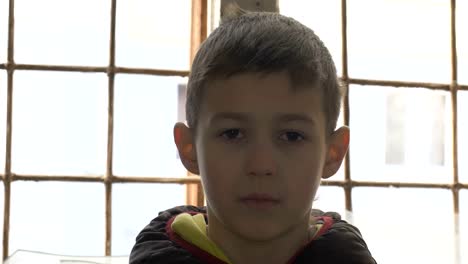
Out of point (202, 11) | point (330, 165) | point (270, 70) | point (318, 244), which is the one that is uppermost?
point (202, 11)

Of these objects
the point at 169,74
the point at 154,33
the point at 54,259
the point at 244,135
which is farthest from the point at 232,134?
the point at 154,33

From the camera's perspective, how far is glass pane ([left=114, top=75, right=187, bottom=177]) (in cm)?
165

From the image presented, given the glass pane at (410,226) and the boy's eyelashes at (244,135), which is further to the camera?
the glass pane at (410,226)

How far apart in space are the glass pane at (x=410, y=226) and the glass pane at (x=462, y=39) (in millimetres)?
354

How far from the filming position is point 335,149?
88 centimetres

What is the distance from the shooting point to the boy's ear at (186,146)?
870 mm

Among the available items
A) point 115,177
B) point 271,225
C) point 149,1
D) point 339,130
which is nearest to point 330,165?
point 339,130

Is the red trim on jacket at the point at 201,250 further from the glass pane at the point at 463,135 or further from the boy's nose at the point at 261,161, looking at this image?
the glass pane at the point at 463,135

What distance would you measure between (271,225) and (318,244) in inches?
4.9

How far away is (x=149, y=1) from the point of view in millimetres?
1818

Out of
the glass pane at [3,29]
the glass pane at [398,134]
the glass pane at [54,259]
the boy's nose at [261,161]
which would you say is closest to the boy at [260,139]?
the boy's nose at [261,161]

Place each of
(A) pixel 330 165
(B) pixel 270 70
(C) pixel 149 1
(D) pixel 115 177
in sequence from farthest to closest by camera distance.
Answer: (C) pixel 149 1 → (D) pixel 115 177 → (A) pixel 330 165 → (B) pixel 270 70

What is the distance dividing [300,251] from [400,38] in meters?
1.16

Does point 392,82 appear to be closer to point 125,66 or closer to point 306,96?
point 125,66
